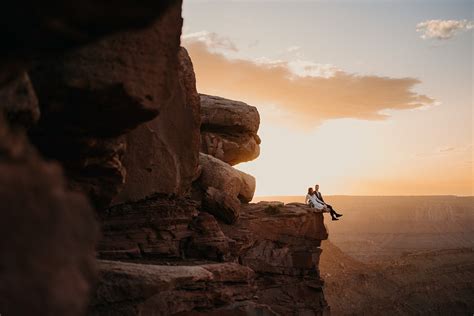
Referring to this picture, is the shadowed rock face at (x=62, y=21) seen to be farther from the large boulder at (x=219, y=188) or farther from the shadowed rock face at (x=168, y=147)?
the large boulder at (x=219, y=188)

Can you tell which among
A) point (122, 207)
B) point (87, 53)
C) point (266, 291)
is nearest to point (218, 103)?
point (266, 291)

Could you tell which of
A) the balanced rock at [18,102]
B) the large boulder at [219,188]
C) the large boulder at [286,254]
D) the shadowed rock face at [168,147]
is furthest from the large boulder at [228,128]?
the balanced rock at [18,102]

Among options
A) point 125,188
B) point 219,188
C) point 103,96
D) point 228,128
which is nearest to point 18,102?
point 103,96

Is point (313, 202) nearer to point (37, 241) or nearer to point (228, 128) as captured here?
point (228, 128)

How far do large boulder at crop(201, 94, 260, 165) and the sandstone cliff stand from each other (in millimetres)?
67

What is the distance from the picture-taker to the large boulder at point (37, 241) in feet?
10.4

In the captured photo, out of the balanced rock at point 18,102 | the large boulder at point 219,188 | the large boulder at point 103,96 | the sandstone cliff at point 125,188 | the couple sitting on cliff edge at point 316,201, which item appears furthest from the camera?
the couple sitting on cliff edge at point 316,201

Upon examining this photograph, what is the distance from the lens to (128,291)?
898cm

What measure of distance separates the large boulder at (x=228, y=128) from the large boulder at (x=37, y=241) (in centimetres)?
1721

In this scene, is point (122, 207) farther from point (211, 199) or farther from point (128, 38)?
point (128, 38)

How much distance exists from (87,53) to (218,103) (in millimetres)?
14497

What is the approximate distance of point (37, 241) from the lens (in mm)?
3168

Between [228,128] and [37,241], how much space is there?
18.5 meters

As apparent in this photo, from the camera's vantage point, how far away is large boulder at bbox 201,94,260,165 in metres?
20.8
